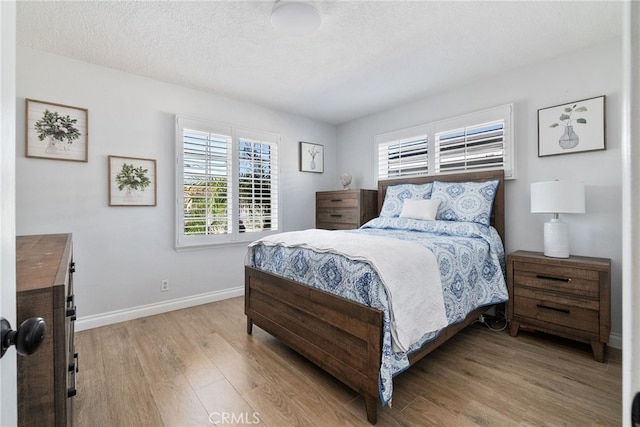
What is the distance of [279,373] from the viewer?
1.96m

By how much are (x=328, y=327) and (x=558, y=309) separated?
6.23 ft

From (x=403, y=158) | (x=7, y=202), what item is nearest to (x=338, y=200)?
(x=403, y=158)

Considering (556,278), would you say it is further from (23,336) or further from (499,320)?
(23,336)

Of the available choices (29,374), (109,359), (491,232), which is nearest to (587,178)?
(491,232)

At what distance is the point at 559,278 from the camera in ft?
7.45

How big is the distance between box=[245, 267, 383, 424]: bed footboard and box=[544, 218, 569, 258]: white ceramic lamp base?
6.13ft

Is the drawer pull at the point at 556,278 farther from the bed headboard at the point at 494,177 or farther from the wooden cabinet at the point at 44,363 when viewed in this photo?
the wooden cabinet at the point at 44,363

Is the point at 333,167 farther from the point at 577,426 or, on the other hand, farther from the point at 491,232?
the point at 577,426

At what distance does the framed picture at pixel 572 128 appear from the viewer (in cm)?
239

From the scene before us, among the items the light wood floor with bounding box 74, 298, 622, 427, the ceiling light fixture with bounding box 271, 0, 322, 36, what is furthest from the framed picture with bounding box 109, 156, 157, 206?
the ceiling light fixture with bounding box 271, 0, 322, 36

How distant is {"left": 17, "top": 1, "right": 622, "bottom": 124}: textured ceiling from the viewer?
198cm

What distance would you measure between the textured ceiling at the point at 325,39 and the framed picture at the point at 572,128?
510 mm

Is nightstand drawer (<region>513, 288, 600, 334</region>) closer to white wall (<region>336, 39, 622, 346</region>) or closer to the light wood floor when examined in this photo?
the light wood floor

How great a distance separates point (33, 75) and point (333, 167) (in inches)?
142
